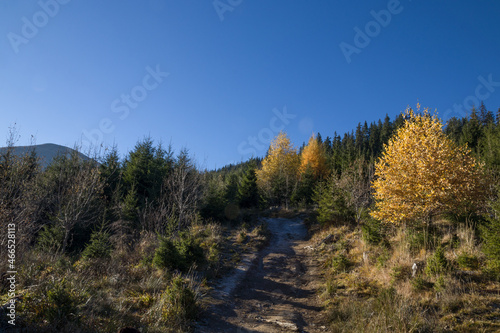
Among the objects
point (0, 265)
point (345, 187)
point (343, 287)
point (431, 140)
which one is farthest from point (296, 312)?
point (345, 187)

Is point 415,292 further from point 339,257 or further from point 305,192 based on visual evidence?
point 305,192

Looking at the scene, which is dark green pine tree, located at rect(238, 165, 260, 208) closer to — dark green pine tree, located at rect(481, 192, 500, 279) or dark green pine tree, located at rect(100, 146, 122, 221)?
dark green pine tree, located at rect(100, 146, 122, 221)

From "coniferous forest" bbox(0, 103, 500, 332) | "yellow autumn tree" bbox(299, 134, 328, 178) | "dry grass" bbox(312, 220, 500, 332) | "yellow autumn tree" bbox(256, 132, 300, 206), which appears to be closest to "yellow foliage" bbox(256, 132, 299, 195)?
"yellow autumn tree" bbox(256, 132, 300, 206)

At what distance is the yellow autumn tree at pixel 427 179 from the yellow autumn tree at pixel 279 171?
20861 millimetres

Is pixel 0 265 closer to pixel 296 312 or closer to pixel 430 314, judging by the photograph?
pixel 296 312

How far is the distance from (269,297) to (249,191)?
22.5 metres

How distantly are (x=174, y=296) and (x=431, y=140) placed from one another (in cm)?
1116

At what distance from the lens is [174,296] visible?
225 inches

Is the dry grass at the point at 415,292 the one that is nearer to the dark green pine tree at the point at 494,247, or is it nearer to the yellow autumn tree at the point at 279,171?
the dark green pine tree at the point at 494,247

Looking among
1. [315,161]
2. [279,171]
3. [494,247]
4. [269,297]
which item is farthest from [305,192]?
[494,247]

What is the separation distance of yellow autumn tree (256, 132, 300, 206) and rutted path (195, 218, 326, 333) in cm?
1808

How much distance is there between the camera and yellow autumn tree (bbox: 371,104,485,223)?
8.87 meters

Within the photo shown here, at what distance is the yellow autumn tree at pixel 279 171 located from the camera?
32000 mm

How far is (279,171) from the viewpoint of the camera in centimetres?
3334
